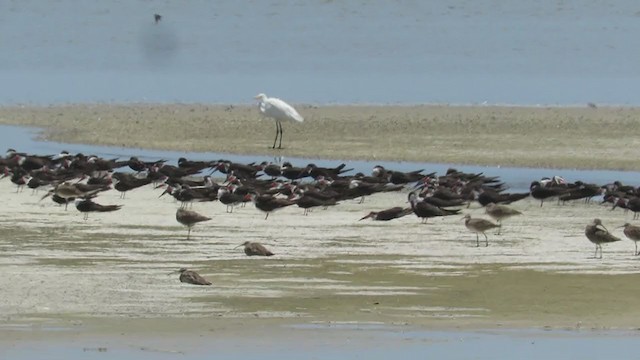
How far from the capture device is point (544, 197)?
73.2 ft

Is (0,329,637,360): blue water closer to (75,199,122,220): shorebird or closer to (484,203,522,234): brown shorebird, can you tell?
(484,203,522,234): brown shorebird

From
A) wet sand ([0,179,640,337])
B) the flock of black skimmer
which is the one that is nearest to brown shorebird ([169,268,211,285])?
wet sand ([0,179,640,337])

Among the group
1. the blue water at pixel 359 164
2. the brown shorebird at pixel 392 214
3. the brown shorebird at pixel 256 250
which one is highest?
the brown shorebird at pixel 392 214

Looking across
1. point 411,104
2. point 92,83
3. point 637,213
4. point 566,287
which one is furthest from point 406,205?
point 92,83

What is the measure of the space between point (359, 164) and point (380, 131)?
4.89m

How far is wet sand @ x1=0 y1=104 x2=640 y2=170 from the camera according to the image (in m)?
30.1

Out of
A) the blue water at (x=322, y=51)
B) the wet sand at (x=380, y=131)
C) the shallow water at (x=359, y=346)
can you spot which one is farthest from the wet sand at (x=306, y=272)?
the blue water at (x=322, y=51)

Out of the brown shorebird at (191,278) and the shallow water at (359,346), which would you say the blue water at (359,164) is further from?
the shallow water at (359,346)

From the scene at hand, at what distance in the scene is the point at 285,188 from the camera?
73.3ft

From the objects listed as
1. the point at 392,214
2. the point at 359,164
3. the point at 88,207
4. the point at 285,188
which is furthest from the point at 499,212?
the point at 359,164

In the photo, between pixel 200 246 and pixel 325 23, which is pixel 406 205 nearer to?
pixel 200 246

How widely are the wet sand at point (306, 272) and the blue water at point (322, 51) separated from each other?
76.6 feet

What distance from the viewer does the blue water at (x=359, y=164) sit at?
88.0 ft

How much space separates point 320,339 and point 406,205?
1030 cm
